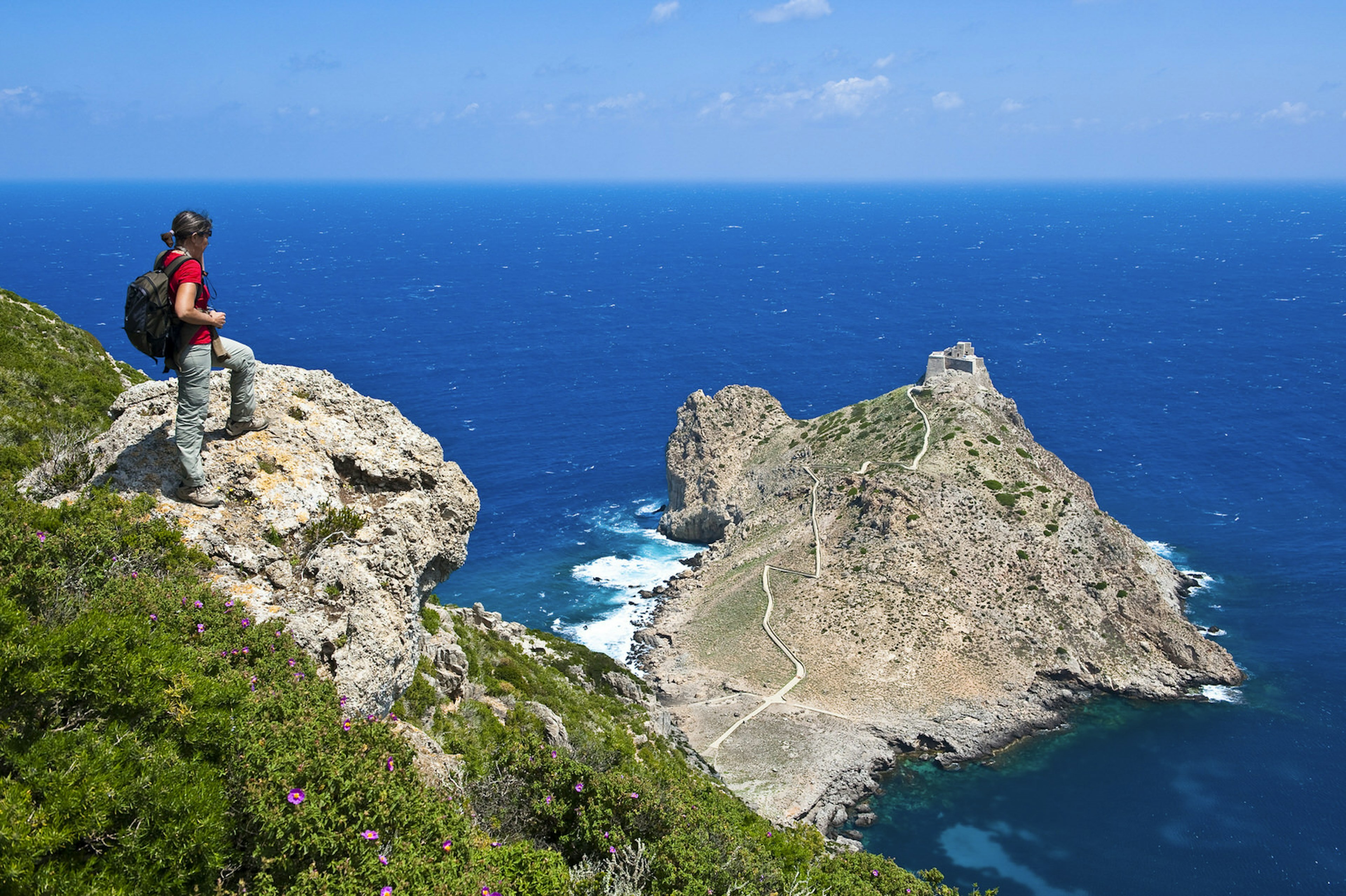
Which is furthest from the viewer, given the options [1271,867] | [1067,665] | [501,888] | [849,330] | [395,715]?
[849,330]

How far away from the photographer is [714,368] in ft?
559

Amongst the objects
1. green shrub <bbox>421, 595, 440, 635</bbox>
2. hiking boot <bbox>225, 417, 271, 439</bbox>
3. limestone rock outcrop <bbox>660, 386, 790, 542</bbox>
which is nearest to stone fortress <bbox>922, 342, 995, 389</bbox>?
limestone rock outcrop <bbox>660, 386, 790, 542</bbox>

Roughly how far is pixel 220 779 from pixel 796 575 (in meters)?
72.2

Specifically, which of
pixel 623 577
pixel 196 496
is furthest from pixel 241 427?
pixel 623 577

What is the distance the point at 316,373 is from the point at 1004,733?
61.7 metres

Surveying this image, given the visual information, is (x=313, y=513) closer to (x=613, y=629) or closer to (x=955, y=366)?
(x=613, y=629)

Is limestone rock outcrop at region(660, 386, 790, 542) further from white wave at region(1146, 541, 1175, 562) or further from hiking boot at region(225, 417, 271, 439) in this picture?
hiking boot at region(225, 417, 271, 439)

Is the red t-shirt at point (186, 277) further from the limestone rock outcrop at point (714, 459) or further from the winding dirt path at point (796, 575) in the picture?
the limestone rock outcrop at point (714, 459)

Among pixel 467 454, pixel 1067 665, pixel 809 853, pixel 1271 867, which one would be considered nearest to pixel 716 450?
pixel 467 454

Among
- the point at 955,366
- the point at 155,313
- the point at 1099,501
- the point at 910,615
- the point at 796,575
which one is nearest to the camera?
the point at 155,313

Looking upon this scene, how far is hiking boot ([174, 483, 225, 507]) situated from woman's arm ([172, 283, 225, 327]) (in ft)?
11.3

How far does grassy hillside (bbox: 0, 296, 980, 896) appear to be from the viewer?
11969mm

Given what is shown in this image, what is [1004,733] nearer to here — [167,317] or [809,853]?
[809,853]

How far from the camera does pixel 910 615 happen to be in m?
76.5
